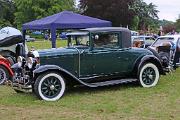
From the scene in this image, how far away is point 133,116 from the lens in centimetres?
795

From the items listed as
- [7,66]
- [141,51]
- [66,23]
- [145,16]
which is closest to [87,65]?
[141,51]

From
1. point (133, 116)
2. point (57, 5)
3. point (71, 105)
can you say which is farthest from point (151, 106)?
point (57, 5)

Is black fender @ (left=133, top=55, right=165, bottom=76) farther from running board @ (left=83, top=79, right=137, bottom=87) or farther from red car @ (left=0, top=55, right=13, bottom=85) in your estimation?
red car @ (left=0, top=55, right=13, bottom=85)

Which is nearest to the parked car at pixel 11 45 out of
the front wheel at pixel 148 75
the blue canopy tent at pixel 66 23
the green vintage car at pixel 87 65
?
the blue canopy tent at pixel 66 23

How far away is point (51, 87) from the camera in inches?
392

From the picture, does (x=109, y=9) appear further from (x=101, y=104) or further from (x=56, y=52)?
(x=101, y=104)

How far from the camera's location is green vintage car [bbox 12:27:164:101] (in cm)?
1002

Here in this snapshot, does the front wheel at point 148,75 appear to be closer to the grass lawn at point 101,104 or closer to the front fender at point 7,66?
the grass lawn at point 101,104

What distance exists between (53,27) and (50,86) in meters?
7.98

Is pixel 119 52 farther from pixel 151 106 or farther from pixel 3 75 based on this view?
pixel 3 75

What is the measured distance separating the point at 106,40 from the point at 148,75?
5.12 feet

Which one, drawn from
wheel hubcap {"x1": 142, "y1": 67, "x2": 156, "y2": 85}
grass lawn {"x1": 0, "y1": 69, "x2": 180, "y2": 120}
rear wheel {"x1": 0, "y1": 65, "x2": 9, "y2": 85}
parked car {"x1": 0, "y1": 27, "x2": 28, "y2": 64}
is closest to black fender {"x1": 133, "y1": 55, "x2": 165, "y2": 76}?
wheel hubcap {"x1": 142, "y1": 67, "x2": 156, "y2": 85}

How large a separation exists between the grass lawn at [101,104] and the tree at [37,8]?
58786mm

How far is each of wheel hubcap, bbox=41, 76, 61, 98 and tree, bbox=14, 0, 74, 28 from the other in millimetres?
59523
